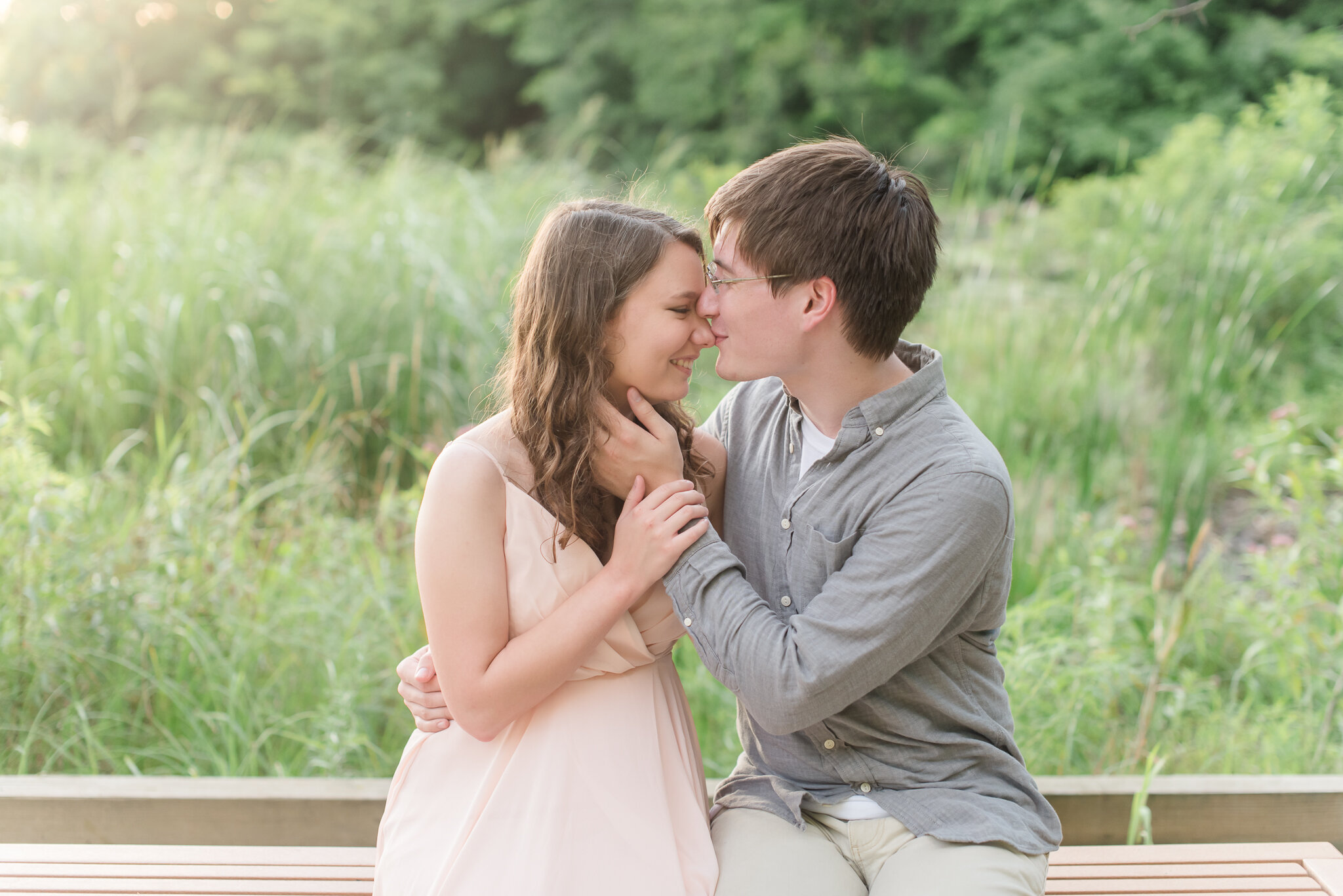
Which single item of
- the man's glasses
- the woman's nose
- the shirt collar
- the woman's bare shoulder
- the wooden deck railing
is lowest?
the wooden deck railing

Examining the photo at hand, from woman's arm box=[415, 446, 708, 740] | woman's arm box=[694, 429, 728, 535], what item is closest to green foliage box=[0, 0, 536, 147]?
woman's arm box=[694, 429, 728, 535]

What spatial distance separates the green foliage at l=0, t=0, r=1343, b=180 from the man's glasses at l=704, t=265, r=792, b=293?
5.66 meters

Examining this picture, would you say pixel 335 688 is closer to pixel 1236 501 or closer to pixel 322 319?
pixel 322 319

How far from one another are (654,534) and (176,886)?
3.89 ft

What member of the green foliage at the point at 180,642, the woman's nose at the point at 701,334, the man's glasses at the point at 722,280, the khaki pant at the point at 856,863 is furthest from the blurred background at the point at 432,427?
the khaki pant at the point at 856,863

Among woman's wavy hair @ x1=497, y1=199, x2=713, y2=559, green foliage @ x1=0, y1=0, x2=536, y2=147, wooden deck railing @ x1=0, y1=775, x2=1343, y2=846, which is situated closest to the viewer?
woman's wavy hair @ x1=497, y1=199, x2=713, y2=559

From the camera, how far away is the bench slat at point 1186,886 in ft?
6.58

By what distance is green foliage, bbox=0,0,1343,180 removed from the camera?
35.1ft

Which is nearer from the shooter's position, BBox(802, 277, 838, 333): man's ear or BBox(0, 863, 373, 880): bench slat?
BBox(802, 277, 838, 333): man's ear

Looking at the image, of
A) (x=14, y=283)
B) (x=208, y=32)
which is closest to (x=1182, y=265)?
(x=14, y=283)

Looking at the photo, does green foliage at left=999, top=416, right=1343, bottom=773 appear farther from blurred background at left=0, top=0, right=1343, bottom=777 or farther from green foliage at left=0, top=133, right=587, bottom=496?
green foliage at left=0, top=133, right=587, bottom=496

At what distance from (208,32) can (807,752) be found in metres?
20.5

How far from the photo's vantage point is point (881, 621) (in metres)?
1.68

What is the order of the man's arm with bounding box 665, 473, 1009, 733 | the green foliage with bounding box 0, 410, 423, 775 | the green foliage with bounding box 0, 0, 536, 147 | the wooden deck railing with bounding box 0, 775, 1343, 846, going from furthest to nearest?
the green foliage with bounding box 0, 0, 536, 147, the green foliage with bounding box 0, 410, 423, 775, the wooden deck railing with bounding box 0, 775, 1343, 846, the man's arm with bounding box 665, 473, 1009, 733
